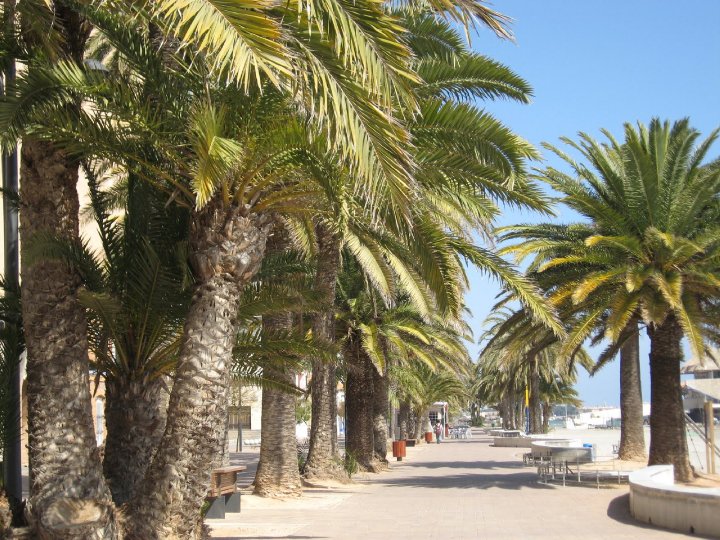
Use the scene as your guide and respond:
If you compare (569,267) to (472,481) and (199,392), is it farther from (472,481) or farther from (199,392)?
(199,392)

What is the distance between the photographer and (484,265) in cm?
1144

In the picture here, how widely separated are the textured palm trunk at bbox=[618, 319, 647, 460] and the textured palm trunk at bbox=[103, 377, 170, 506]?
63.5 ft

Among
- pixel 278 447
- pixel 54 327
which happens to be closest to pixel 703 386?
pixel 278 447

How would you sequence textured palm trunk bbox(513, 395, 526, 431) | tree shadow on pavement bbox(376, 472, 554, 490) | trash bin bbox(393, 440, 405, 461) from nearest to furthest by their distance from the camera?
1. tree shadow on pavement bbox(376, 472, 554, 490)
2. trash bin bbox(393, 440, 405, 461)
3. textured palm trunk bbox(513, 395, 526, 431)

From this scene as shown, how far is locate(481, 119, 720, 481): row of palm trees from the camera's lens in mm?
17484

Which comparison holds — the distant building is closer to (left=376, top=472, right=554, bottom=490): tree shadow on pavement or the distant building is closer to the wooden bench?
(left=376, top=472, right=554, bottom=490): tree shadow on pavement

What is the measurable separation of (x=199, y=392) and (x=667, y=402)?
14040 mm

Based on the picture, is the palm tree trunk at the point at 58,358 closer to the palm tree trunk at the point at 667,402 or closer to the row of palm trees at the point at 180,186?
the row of palm trees at the point at 180,186

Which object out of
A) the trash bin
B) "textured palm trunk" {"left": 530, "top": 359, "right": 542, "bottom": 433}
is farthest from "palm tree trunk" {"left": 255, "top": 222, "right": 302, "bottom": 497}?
"textured palm trunk" {"left": 530, "top": 359, "right": 542, "bottom": 433}

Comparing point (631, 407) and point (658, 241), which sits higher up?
point (658, 241)

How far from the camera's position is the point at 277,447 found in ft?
57.0

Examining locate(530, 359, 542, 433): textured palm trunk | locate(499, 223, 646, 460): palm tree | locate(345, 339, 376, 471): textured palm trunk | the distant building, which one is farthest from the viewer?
locate(530, 359, 542, 433): textured palm trunk

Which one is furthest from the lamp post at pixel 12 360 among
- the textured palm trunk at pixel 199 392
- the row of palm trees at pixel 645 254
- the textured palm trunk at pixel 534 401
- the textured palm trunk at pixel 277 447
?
the textured palm trunk at pixel 534 401

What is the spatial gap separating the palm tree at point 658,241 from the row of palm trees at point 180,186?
Answer: 7.68m
